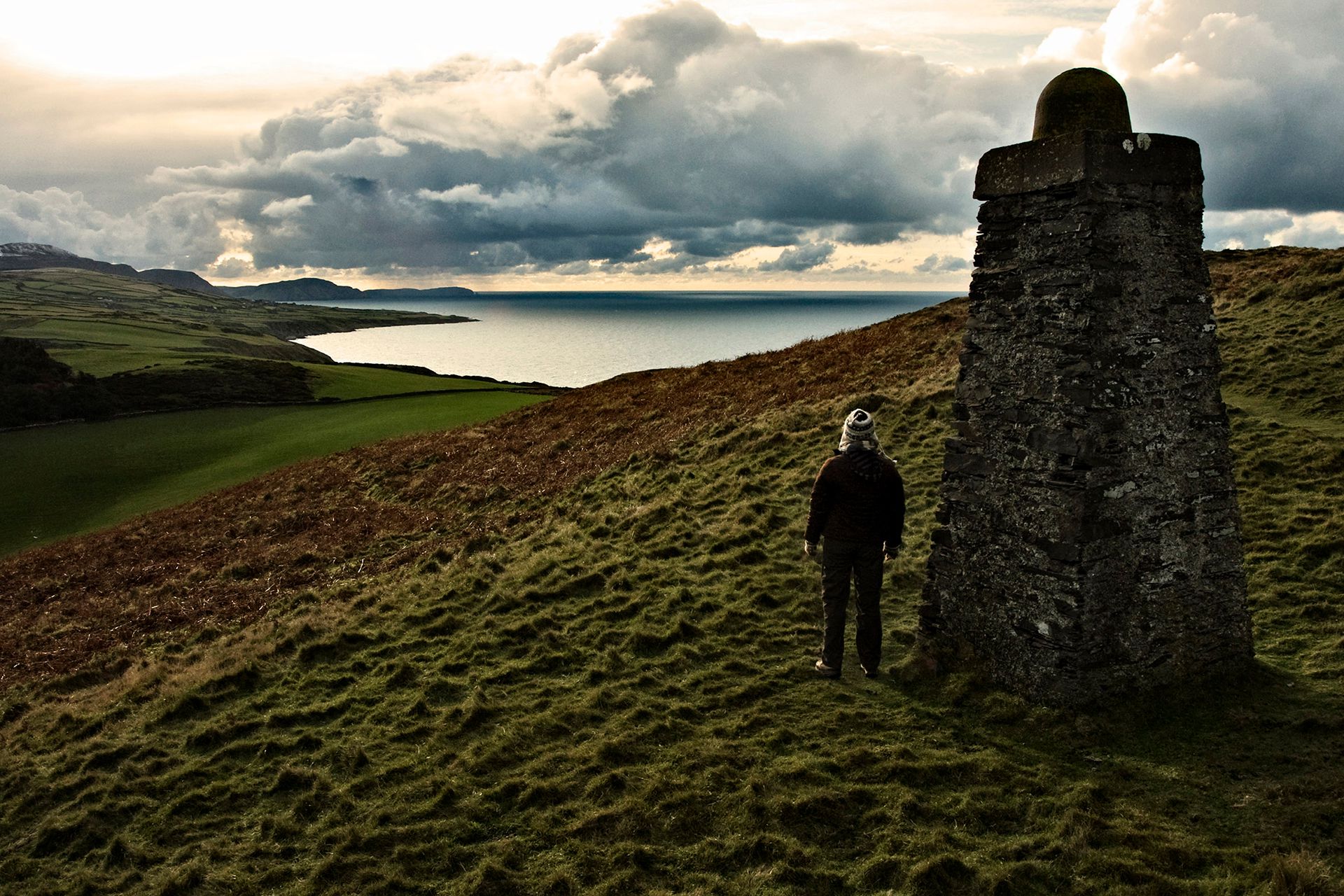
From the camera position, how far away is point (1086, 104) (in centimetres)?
841

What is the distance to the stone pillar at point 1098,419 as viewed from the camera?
321 inches

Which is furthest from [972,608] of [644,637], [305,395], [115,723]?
[305,395]

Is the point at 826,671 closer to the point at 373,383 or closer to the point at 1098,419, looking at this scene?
the point at 1098,419

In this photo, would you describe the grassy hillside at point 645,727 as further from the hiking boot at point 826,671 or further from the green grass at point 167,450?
the green grass at point 167,450

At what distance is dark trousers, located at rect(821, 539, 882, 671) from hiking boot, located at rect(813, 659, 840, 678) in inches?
1.6

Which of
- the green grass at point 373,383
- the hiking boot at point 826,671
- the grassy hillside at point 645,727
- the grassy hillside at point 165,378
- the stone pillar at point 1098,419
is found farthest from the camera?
the green grass at point 373,383

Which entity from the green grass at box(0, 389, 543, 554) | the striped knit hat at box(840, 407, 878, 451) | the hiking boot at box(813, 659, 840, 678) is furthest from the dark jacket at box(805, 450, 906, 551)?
the green grass at box(0, 389, 543, 554)

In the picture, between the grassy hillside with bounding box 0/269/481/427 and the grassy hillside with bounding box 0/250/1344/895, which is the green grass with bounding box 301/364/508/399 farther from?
the grassy hillside with bounding box 0/250/1344/895

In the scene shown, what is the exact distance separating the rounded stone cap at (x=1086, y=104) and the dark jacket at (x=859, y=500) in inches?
154

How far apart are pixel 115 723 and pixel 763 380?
889 inches

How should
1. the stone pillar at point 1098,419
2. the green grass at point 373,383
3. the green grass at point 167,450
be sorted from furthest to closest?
the green grass at point 373,383 < the green grass at point 167,450 < the stone pillar at point 1098,419

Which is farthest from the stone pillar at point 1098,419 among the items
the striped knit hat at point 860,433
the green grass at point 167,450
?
the green grass at point 167,450

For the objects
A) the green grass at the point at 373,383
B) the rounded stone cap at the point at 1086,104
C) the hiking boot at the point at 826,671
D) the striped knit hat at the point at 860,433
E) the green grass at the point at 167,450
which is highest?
the rounded stone cap at the point at 1086,104

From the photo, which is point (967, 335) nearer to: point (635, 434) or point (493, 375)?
point (635, 434)
